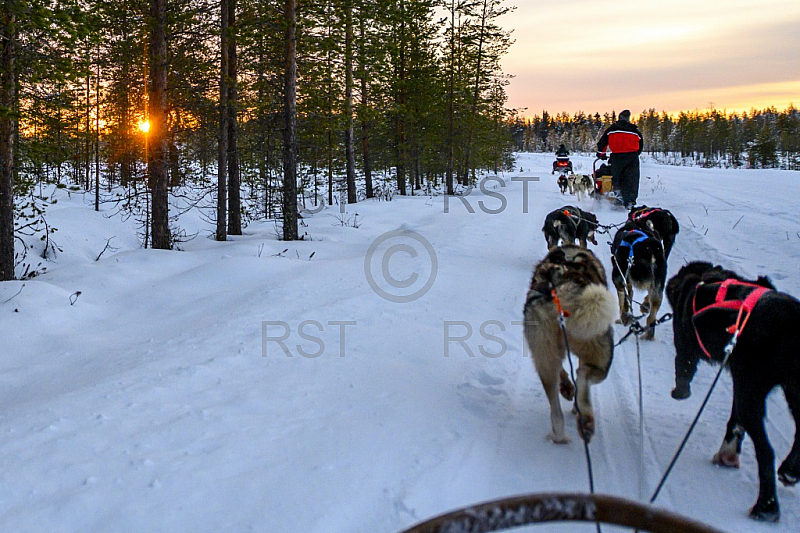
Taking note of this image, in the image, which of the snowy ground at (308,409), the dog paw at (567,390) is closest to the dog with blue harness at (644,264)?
the snowy ground at (308,409)

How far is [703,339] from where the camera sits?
330 cm

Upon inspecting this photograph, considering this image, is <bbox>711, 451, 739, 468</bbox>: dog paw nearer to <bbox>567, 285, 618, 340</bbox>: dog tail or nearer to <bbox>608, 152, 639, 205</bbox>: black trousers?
<bbox>567, 285, 618, 340</bbox>: dog tail

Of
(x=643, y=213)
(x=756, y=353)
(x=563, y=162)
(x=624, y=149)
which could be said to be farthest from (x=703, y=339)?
(x=563, y=162)

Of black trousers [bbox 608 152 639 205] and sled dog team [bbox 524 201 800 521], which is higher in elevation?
black trousers [bbox 608 152 639 205]

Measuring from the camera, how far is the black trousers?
12438mm

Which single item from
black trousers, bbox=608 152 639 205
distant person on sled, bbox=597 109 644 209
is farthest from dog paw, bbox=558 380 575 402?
black trousers, bbox=608 152 639 205

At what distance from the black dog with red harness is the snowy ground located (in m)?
0.18

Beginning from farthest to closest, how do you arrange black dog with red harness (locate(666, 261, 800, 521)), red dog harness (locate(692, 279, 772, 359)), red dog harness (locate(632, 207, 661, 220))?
red dog harness (locate(632, 207, 661, 220)), red dog harness (locate(692, 279, 772, 359)), black dog with red harness (locate(666, 261, 800, 521))

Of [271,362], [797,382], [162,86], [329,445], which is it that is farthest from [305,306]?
[162,86]

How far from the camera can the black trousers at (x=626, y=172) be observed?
12438 millimetres

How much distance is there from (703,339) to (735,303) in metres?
0.39

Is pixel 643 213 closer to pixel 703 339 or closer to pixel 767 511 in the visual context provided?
pixel 703 339

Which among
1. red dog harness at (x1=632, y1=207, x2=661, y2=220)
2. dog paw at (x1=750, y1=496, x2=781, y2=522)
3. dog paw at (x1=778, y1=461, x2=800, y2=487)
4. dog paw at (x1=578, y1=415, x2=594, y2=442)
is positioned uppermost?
red dog harness at (x1=632, y1=207, x2=661, y2=220)

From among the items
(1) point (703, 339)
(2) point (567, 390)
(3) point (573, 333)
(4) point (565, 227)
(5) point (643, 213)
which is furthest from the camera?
(4) point (565, 227)
